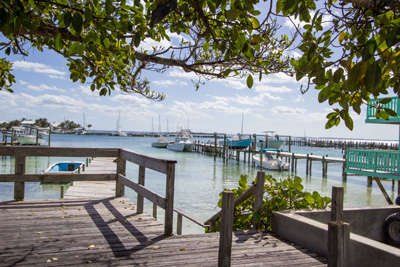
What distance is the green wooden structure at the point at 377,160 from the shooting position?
48.4 feet

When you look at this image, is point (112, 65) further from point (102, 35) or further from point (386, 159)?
point (386, 159)

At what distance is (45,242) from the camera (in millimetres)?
4309

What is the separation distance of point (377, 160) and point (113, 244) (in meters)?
14.4

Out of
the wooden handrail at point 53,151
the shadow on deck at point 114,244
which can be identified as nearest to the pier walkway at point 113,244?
the shadow on deck at point 114,244

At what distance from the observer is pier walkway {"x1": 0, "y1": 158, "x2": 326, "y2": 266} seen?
3818 millimetres

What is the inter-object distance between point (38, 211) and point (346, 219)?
5.24 m

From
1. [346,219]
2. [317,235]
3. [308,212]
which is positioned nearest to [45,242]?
[317,235]

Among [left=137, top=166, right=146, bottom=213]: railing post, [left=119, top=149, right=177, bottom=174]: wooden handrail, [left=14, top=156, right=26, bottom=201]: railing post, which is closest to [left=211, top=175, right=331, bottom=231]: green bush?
[left=137, top=166, right=146, bottom=213]: railing post

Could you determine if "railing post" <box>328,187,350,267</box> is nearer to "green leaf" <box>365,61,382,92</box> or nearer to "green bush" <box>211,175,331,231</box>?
"green leaf" <box>365,61,382,92</box>

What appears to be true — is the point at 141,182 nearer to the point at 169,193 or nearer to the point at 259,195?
the point at 169,193

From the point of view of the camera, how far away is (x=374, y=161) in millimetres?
15320

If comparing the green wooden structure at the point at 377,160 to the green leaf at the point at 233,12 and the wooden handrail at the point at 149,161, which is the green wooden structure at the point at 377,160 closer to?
the wooden handrail at the point at 149,161

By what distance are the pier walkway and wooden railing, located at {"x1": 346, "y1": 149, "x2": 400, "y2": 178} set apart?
12.4m

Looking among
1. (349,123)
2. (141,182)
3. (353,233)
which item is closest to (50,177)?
(141,182)
